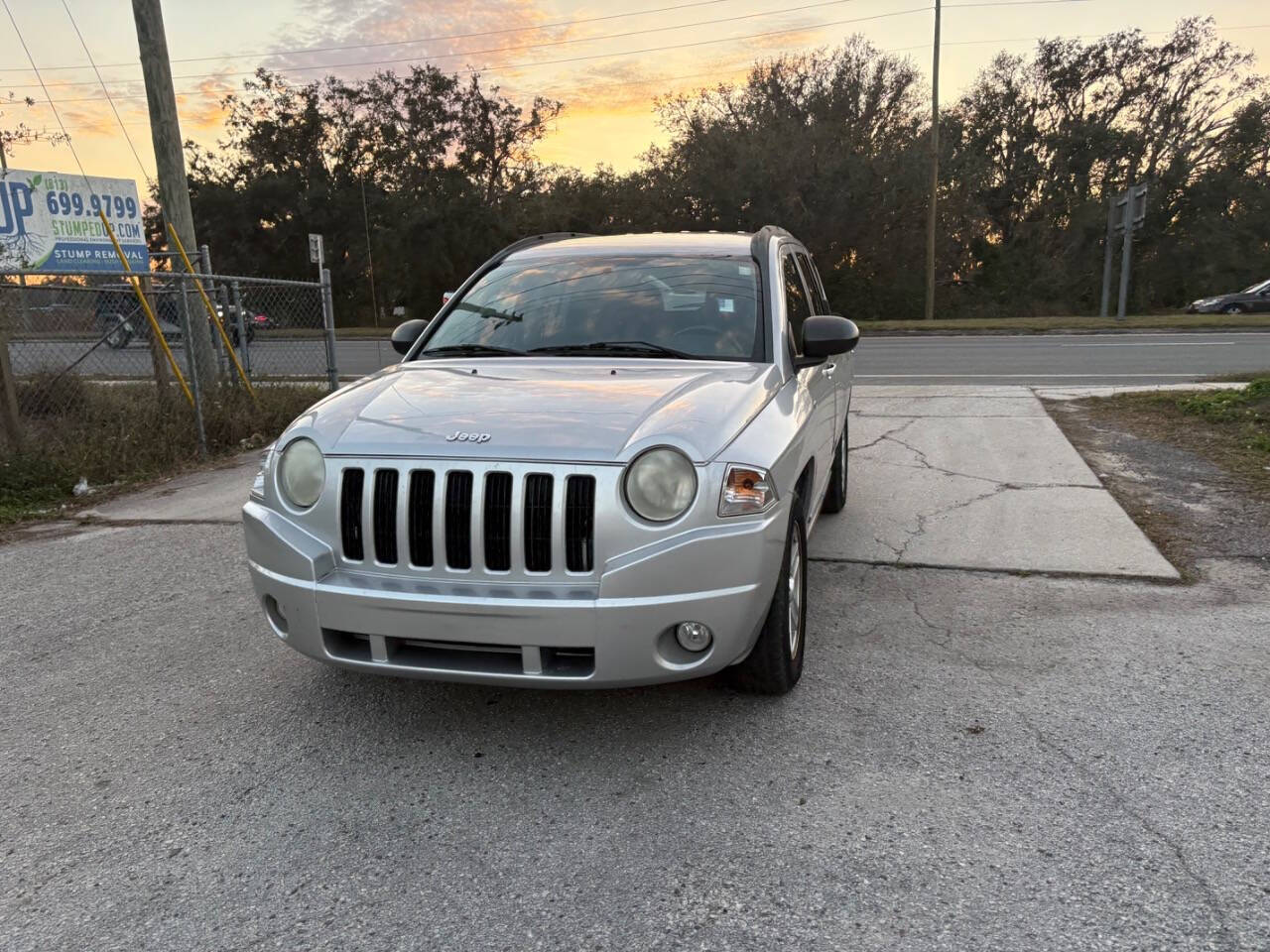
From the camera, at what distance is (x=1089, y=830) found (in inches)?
99.6

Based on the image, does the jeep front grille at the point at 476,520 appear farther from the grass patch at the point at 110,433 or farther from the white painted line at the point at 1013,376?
the white painted line at the point at 1013,376

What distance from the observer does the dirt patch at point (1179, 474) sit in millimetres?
5172

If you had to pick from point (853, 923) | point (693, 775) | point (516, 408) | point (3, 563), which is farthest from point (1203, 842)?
point (3, 563)

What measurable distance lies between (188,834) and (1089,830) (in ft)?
8.58

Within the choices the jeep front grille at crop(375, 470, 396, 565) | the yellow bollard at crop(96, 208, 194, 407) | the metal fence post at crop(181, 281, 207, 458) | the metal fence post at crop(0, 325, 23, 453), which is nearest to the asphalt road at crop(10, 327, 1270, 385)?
the yellow bollard at crop(96, 208, 194, 407)

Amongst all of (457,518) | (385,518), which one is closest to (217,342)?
(385,518)

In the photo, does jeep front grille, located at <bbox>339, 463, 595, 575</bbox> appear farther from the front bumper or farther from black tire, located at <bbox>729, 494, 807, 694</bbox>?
black tire, located at <bbox>729, 494, 807, 694</bbox>

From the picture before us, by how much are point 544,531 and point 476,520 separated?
215 millimetres

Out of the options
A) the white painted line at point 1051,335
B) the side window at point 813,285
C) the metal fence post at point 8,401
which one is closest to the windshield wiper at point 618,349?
the side window at point 813,285

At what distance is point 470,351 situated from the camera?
4.12 meters

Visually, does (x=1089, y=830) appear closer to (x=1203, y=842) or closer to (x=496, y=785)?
(x=1203, y=842)

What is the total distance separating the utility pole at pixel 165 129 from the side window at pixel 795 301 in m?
7.41

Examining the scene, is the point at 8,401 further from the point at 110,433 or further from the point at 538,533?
the point at 538,533

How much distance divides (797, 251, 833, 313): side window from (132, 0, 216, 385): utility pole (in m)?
7.08
